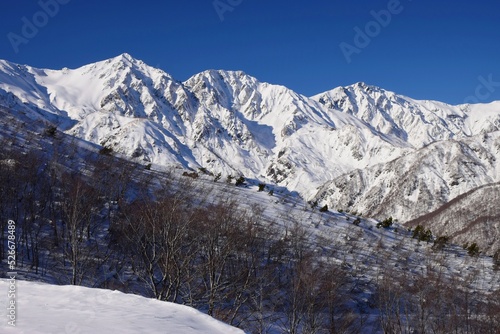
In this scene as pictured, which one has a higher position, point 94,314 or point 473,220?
point 473,220

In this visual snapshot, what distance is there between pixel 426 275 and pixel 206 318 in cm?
3634

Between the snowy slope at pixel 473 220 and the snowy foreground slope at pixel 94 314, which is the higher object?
the snowy slope at pixel 473 220

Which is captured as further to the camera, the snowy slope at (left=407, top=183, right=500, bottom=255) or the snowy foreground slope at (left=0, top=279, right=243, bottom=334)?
the snowy slope at (left=407, top=183, right=500, bottom=255)

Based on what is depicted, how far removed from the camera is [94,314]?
11.5 metres

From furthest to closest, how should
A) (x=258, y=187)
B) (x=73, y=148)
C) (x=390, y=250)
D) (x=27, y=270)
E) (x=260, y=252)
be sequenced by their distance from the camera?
(x=258, y=187) < (x=73, y=148) < (x=390, y=250) < (x=260, y=252) < (x=27, y=270)

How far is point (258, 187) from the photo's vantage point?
6122cm

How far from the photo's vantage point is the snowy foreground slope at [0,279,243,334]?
10312 mm

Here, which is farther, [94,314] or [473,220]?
[473,220]

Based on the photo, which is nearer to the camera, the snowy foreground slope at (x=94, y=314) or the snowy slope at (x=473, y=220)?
the snowy foreground slope at (x=94, y=314)

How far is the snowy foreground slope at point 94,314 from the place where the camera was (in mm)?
10312

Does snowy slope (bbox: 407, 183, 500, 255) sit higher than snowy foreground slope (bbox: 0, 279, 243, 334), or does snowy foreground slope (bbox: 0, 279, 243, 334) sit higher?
snowy slope (bbox: 407, 183, 500, 255)

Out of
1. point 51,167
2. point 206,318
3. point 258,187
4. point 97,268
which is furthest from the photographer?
point 258,187

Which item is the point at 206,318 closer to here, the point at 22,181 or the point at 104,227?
the point at 104,227

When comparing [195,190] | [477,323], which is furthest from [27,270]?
[477,323]
